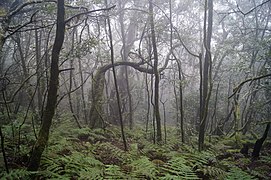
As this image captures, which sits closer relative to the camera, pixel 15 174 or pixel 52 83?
pixel 15 174

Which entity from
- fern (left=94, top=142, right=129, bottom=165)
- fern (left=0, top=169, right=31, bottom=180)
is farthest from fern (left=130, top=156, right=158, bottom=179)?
fern (left=0, top=169, right=31, bottom=180)

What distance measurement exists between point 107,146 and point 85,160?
161 centimetres

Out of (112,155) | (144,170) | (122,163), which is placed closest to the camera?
(144,170)

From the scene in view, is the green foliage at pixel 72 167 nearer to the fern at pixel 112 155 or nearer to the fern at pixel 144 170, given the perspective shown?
the fern at pixel 144 170

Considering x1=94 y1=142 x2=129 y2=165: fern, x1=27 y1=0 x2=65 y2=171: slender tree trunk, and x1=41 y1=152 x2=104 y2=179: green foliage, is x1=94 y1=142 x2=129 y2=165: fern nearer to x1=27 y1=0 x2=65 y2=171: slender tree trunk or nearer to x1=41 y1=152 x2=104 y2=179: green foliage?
x1=41 y1=152 x2=104 y2=179: green foliage

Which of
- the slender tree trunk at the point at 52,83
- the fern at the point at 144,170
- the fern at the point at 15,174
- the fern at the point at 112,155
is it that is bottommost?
the fern at the point at 112,155

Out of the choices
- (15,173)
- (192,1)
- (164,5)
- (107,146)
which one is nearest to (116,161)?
(107,146)

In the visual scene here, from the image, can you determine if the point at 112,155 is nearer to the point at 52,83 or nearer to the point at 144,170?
the point at 144,170

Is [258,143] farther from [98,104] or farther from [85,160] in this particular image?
[98,104]

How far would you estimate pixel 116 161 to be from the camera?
20.8 ft

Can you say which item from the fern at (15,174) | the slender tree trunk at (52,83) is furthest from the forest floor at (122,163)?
the slender tree trunk at (52,83)

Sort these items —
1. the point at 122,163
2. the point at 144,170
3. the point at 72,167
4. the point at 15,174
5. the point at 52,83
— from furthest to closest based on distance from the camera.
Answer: the point at 122,163, the point at 72,167, the point at 144,170, the point at 52,83, the point at 15,174

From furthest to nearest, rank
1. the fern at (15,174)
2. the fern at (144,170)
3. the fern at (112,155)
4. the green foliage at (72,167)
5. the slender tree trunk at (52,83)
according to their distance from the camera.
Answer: the fern at (112,155), the fern at (144,170), the green foliage at (72,167), the slender tree trunk at (52,83), the fern at (15,174)

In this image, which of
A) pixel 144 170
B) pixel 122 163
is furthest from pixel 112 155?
pixel 144 170
